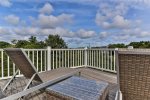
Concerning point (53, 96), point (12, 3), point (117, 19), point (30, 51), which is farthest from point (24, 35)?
point (53, 96)

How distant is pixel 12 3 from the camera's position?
10234 millimetres

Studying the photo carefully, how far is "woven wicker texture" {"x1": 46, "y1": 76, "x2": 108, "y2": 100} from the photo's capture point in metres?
1.89

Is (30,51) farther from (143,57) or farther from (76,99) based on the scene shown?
(143,57)

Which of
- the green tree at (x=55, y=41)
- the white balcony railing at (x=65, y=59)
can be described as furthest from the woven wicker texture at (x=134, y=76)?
the green tree at (x=55, y=41)

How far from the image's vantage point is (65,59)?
22.0 ft

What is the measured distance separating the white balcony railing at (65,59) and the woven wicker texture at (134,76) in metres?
3.81

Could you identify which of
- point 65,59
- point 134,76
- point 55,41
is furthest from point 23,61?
point 55,41

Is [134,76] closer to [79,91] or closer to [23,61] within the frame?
[79,91]

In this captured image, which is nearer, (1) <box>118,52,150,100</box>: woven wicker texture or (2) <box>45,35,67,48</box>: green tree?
(1) <box>118,52,150,100</box>: woven wicker texture

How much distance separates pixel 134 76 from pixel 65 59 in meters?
5.09

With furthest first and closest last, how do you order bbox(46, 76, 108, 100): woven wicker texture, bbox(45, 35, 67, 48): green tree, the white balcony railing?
bbox(45, 35, 67, 48): green tree, the white balcony railing, bbox(46, 76, 108, 100): woven wicker texture

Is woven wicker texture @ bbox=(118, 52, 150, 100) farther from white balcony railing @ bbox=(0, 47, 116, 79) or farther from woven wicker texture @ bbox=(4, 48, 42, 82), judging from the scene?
Result: white balcony railing @ bbox=(0, 47, 116, 79)

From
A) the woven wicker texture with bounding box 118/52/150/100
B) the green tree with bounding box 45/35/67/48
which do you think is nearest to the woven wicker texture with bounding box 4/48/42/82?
the woven wicker texture with bounding box 118/52/150/100

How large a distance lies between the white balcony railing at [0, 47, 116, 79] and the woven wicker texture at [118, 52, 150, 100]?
12.5ft
